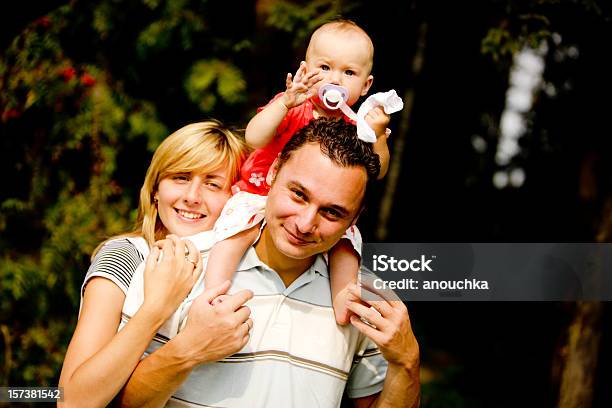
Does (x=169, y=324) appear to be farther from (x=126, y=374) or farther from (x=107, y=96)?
(x=107, y=96)

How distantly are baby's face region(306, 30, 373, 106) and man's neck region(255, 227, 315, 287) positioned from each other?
Answer: 0.58 meters

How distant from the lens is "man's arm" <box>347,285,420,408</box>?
222 centimetres

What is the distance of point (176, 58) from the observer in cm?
382

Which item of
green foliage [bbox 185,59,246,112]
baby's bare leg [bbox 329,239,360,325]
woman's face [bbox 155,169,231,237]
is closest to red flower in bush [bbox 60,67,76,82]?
green foliage [bbox 185,59,246,112]

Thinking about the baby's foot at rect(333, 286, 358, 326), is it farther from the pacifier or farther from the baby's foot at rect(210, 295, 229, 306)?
the pacifier

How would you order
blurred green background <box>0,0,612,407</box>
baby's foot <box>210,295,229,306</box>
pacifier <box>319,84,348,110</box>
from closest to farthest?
baby's foot <box>210,295,229,306</box> → pacifier <box>319,84,348,110</box> → blurred green background <box>0,0,612,407</box>

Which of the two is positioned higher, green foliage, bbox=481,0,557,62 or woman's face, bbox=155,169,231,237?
green foliage, bbox=481,0,557,62

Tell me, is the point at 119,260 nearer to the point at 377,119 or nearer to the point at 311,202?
the point at 311,202

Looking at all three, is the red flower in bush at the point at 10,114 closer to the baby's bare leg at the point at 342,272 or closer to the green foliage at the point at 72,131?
the green foliage at the point at 72,131

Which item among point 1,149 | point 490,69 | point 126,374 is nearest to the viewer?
point 126,374

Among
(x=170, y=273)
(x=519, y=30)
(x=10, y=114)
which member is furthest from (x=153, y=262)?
(x=519, y=30)

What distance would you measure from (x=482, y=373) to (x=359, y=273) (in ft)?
12.7

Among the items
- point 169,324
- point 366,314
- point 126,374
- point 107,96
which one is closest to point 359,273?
point 366,314

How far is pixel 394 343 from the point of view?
223 centimetres
